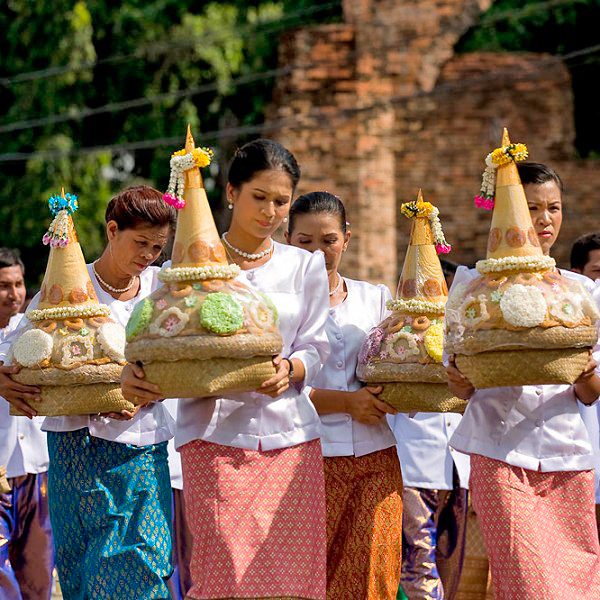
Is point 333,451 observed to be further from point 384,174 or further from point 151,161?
point 151,161

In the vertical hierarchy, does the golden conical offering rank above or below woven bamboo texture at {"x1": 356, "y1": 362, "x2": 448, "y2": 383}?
above

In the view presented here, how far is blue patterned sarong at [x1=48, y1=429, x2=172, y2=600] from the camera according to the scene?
5.56m

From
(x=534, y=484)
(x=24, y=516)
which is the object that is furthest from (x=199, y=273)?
(x=24, y=516)

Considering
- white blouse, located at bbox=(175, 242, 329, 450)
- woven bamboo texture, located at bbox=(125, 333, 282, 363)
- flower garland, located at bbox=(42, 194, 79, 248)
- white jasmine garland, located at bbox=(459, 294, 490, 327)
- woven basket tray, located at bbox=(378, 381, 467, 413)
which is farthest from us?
woven basket tray, located at bbox=(378, 381, 467, 413)

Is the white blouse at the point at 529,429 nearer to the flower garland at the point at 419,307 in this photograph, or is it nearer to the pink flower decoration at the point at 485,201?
the pink flower decoration at the point at 485,201

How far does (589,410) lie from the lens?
666 cm

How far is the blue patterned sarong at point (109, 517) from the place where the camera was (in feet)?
18.2

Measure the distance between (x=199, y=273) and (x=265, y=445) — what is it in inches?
27.1

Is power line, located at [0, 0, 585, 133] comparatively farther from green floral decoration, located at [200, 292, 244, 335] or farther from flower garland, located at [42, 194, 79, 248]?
green floral decoration, located at [200, 292, 244, 335]

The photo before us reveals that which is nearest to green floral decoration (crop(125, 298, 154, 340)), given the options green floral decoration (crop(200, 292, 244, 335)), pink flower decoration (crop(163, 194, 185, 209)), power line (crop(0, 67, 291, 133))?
green floral decoration (crop(200, 292, 244, 335))

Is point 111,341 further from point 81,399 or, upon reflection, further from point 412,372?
point 412,372

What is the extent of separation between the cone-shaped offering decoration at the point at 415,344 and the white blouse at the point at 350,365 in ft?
0.36

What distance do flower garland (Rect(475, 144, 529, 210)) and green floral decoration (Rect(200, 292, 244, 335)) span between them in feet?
3.81

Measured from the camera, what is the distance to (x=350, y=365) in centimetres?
605
